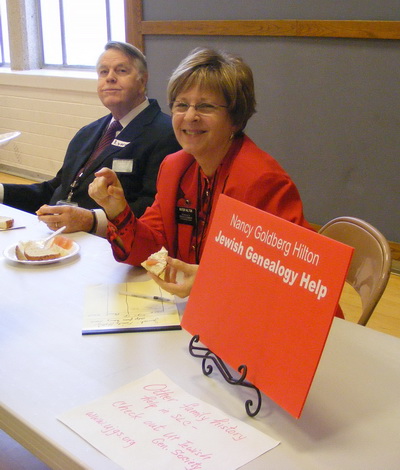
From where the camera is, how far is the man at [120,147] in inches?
88.0

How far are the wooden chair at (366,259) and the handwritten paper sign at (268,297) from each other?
1.51 feet

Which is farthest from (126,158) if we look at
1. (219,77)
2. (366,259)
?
(366,259)

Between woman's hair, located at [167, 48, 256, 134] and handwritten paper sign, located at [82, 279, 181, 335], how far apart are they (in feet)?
1.82

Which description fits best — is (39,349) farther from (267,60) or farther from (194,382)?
(267,60)

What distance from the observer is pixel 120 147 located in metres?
2.30

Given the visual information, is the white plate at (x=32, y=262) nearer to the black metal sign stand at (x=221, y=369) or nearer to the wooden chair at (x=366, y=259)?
the black metal sign stand at (x=221, y=369)

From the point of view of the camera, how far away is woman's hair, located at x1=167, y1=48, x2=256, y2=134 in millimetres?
1575

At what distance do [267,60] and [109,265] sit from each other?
2.57 m

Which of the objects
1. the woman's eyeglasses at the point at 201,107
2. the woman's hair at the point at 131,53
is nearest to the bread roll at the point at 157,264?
the woman's eyeglasses at the point at 201,107

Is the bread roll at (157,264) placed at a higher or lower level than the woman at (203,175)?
lower

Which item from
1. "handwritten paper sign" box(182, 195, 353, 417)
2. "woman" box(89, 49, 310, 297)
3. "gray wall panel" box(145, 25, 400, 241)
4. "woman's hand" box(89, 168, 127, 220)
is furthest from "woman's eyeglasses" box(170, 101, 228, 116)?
"gray wall panel" box(145, 25, 400, 241)

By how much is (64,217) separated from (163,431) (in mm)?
1083

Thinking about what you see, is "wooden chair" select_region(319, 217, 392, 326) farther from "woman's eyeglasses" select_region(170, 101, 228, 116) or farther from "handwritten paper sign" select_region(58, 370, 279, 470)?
"handwritten paper sign" select_region(58, 370, 279, 470)

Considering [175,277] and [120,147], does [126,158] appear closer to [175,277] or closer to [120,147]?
[120,147]
